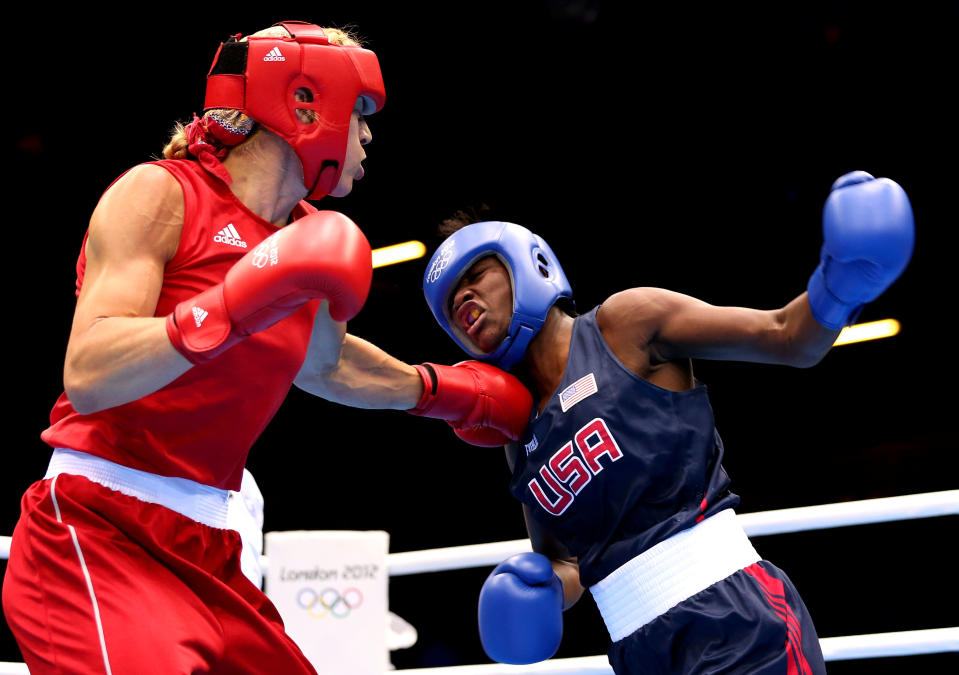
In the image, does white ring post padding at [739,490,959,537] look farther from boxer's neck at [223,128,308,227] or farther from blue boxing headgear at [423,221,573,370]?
boxer's neck at [223,128,308,227]

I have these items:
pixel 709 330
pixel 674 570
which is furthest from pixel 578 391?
pixel 674 570

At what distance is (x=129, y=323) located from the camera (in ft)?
5.18

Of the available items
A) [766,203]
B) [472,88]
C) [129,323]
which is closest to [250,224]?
[129,323]

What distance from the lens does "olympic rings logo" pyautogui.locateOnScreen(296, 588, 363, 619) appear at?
9.68 feet

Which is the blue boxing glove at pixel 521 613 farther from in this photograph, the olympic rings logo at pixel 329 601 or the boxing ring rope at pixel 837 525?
the olympic rings logo at pixel 329 601

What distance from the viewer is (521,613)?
6.88ft

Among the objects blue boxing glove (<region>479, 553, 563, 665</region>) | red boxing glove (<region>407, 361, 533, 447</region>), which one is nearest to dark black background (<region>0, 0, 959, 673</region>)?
red boxing glove (<region>407, 361, 533, 447</region>)

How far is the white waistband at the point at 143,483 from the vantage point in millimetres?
1707

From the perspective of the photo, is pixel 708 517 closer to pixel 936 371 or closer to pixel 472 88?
pixel 472 88

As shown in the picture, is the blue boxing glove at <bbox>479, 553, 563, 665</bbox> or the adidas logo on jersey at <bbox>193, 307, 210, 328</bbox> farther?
the blue boxing glove at <bbox>479, 553, 563, 665</bbox>

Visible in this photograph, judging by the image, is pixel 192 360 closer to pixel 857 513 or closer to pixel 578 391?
pixel 578 391

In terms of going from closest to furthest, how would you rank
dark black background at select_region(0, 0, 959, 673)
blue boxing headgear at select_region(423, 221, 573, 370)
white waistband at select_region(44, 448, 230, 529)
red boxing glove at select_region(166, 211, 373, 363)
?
red boxing glove at select_region(166, 211, 373, 363)
white waistband at select_region(44, 448, 230, 529)
blue boxing headgear at select_region(423, 221, 573, 370)
dark black background at select_region(0, 0, 959, 673)

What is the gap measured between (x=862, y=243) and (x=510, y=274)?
2.83 ft

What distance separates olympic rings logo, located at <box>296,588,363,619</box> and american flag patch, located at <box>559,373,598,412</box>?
1171mm
